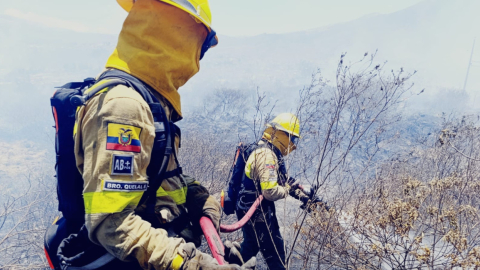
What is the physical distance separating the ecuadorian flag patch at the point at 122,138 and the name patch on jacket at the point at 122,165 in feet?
0.12

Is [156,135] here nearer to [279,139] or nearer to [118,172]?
[118,172]

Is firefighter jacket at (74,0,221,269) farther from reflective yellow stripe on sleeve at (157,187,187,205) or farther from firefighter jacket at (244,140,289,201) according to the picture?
firefighter jacket at (244,140,289,201)

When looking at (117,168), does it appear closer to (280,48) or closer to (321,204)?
(321,204)

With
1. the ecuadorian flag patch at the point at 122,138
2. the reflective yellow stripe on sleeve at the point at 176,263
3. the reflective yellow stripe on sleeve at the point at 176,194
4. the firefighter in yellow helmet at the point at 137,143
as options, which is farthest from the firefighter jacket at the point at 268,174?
the ecuadorian flag patch at the point at 122,138

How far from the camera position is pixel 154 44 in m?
1.60

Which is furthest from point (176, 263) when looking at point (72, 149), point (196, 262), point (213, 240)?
point (72, 149)

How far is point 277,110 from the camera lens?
339 feet

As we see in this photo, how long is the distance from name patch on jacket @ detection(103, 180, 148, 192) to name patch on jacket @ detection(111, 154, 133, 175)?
46 millimetres

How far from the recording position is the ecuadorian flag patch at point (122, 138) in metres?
1.24

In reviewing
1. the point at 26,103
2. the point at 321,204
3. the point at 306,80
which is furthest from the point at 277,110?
the point at 26,103

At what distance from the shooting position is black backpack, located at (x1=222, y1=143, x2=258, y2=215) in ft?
13.4

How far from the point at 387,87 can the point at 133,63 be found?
2930mm

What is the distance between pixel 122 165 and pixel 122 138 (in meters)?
0.13

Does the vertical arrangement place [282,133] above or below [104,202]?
above
